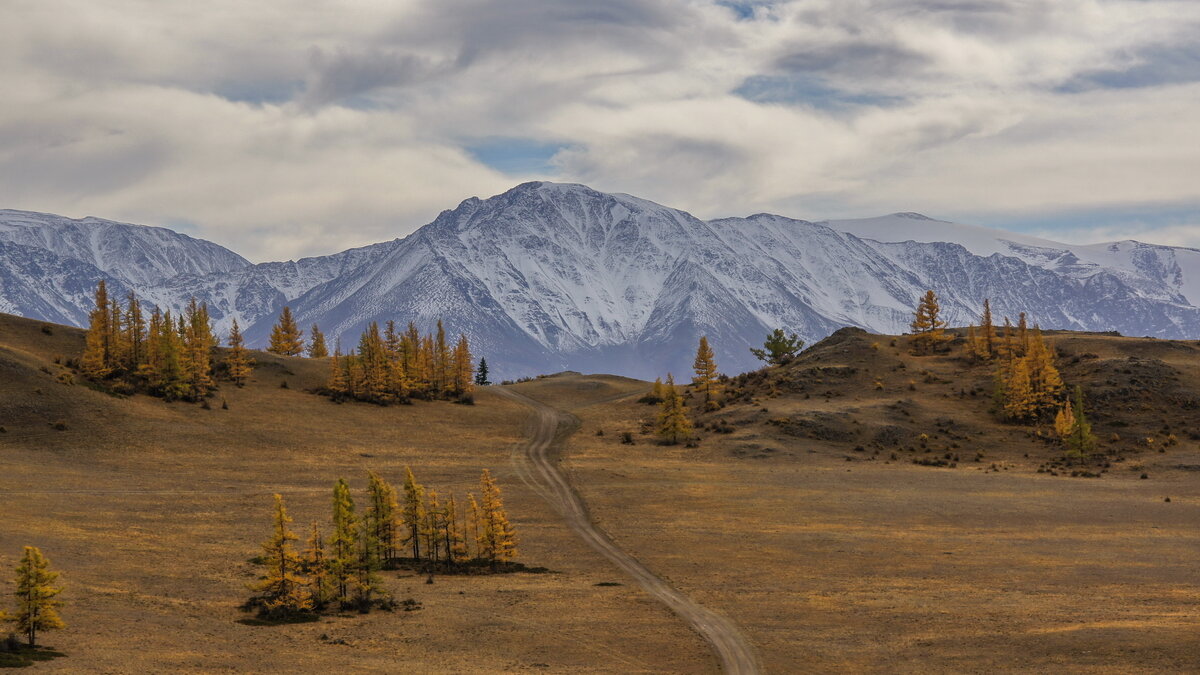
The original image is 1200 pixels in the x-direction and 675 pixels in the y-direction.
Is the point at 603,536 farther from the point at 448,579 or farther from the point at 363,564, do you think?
the point at 363,564

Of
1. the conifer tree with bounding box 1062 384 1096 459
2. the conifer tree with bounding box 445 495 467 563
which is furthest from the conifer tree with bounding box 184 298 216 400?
the conifer tree with bounding box 1062 384 1096 459

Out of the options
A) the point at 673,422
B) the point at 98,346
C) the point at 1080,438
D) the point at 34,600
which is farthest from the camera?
the point at 673,422

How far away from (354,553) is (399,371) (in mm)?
80031

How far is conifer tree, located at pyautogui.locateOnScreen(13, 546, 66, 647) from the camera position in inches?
1330

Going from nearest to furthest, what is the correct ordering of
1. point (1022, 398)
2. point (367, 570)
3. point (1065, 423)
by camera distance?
point (367, 570) → point (1065, 423) → point (1022, 398)

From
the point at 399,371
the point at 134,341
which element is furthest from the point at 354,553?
the point at 399,371

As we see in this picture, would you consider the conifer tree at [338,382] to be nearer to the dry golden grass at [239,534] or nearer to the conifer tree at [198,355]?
the dry golden grass at [239,534]

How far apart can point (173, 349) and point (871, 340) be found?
94713 mm

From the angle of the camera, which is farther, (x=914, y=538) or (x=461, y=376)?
(x=461, y=376)

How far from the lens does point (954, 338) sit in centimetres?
14350

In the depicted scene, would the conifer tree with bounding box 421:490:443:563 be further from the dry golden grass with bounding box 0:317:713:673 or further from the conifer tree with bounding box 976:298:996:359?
the conifer tree with bounding box 976:298:996:359

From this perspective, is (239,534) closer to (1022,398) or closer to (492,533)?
(492,533)

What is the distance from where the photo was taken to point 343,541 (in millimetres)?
44781

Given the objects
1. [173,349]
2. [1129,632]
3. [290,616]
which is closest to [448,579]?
[290,616]
